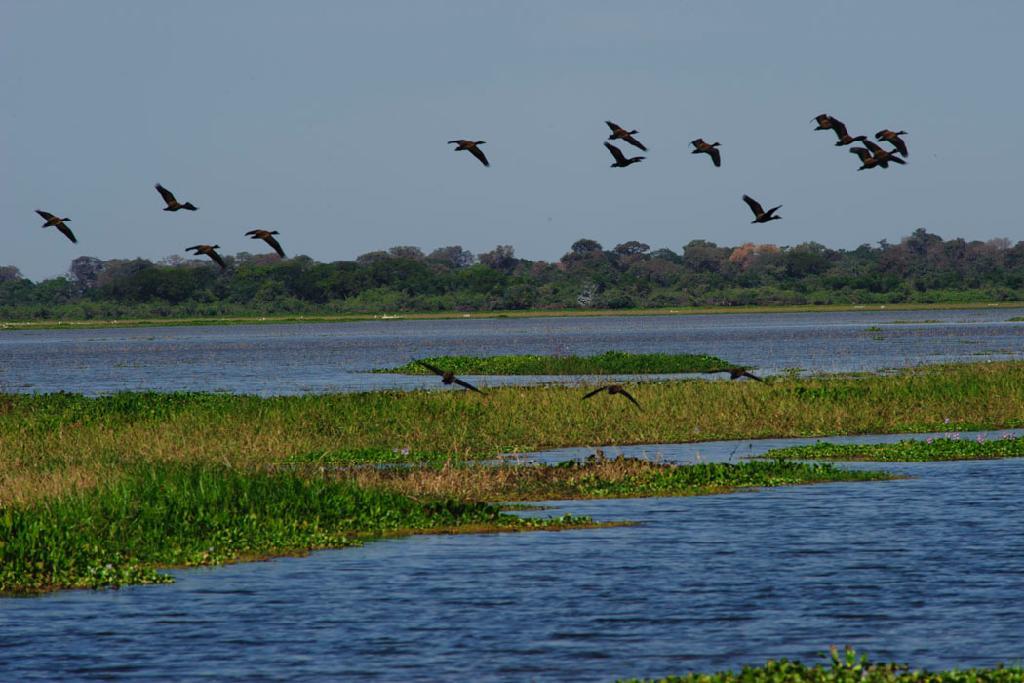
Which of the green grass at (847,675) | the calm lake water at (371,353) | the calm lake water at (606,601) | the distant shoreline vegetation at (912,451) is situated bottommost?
the calm lake water at (371,353)

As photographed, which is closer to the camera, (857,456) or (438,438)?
(857,456)

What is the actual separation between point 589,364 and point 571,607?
4810 centimetres

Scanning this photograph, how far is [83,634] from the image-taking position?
19.6 meters

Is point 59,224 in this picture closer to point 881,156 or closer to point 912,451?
point 881,156

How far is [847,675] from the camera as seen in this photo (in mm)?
16094

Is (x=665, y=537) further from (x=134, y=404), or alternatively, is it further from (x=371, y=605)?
(x=134, y=404)

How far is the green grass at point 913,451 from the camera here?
3619 centimetres

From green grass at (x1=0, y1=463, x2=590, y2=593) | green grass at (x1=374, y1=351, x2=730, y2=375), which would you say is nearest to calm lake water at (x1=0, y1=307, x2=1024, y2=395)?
green grass at (x1=374, y1=351, x2=730, y2=375)

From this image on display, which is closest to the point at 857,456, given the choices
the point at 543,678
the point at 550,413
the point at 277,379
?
the point at 550,413

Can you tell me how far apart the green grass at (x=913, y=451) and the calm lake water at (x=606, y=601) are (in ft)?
9.61

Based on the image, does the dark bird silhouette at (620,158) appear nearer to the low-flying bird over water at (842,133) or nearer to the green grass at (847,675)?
the low-flying bird over water at (842,133)

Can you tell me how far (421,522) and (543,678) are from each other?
986 centimetres

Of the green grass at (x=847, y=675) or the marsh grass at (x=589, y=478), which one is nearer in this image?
the green grass at (x=847, y=675)

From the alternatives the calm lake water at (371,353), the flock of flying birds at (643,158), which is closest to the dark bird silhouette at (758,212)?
the flock of flying birds at (643,158)
